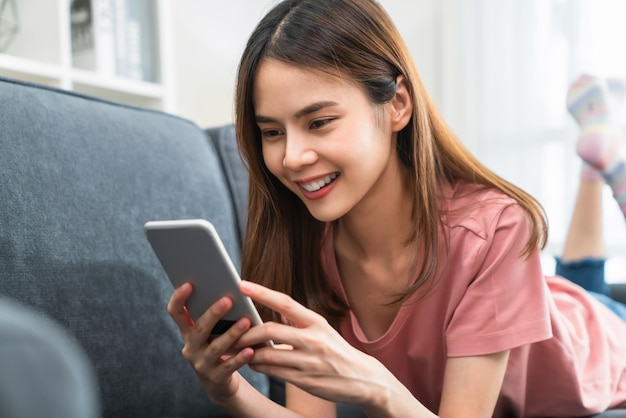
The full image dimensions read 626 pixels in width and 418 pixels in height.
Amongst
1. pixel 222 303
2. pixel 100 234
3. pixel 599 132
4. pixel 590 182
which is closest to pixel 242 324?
pixel 222 303

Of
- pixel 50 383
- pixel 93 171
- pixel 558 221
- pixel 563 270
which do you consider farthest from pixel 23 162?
pixel 558 221

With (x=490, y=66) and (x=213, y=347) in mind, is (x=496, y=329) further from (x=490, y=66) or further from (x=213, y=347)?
(x=490, y=66)

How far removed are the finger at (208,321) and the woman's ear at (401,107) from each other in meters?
0.42

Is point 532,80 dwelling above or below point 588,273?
above

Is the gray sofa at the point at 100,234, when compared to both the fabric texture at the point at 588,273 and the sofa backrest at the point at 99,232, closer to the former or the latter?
the sofa backrest at the point at 99,232

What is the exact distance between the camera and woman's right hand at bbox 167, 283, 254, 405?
2.95 ft

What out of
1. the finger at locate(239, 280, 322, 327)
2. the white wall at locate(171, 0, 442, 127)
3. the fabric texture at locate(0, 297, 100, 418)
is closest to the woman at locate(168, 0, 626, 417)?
the finger at locate(239, 280, 322, 327)

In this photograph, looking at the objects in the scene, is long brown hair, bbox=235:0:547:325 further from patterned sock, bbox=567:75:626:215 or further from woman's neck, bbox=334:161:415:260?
patterned sock, bbox=567:75:626:215

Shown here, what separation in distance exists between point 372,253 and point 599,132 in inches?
39.8

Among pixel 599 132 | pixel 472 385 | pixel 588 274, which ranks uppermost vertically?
pixel 599 132

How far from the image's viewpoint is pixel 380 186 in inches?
47.5

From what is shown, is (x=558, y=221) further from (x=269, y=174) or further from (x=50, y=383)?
(x=50, y=383)

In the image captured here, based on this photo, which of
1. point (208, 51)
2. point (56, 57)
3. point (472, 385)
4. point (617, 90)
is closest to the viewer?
point (472, 385)

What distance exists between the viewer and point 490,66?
118 inches
